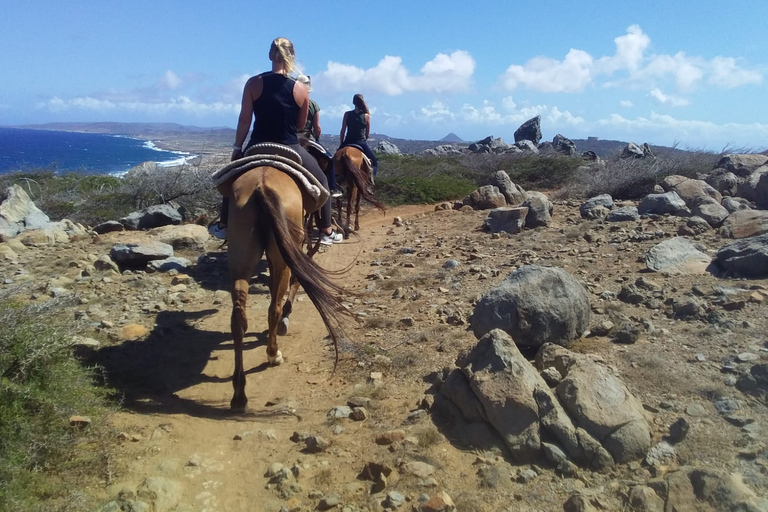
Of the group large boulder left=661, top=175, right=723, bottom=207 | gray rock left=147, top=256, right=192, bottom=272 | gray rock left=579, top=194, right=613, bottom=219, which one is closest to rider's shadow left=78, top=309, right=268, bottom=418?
gray rock left=147, top=256, right=192, bottom=272

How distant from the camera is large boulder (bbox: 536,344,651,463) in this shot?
293 centimetres

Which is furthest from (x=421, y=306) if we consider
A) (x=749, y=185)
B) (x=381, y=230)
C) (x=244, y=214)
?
(x=749, y=185)

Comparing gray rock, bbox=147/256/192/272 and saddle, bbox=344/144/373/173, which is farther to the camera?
saddle, bbox=344/144/373/173

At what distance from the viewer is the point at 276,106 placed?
4.62 meters

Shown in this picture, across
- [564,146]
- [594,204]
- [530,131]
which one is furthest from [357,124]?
[530,131]

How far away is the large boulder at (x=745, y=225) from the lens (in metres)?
7.08

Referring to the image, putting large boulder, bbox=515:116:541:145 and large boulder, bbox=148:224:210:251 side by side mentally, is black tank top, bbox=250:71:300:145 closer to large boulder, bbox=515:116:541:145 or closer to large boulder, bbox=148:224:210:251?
large boulder, bbox=148:224:210:251

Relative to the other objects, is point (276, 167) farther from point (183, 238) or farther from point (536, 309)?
point (183, 238)

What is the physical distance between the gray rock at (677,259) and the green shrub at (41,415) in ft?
19.2

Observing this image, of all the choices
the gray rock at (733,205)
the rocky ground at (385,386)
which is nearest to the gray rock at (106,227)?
the rocky ground at (385,386)

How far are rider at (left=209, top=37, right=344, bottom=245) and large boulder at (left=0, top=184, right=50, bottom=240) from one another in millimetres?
5330

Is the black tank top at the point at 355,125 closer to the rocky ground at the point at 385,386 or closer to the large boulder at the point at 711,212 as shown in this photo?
the rocky ground at the point at 385,386

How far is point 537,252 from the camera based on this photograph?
300 inches

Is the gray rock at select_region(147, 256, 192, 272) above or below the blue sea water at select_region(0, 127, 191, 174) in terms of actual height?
below
